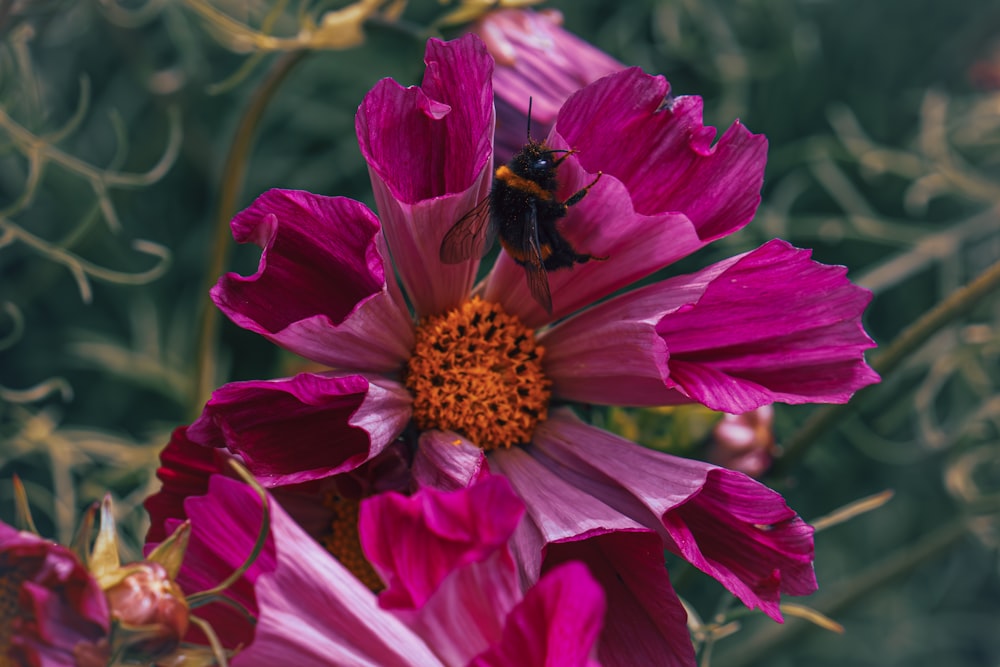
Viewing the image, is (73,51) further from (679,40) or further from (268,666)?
(268,666)

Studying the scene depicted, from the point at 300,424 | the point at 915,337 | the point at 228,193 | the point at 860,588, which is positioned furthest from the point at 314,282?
the point at 860,588

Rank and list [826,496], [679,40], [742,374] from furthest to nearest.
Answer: [826,496]
[679,40]
[742,374]

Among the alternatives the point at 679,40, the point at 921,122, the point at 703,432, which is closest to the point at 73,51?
the point at 679,40

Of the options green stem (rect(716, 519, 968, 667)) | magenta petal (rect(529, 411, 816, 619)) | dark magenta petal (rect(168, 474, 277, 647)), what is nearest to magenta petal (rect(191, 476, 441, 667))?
dark magenta petal (rect(168, 474, 277, 647))

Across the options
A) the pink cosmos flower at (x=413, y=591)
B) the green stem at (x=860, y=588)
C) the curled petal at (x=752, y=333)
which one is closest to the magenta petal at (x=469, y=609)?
the pink cosmos flower at (x=413, y=591)

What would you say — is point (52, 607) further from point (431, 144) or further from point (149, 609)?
point (431, 144)

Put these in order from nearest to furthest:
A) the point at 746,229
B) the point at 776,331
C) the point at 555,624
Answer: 1. the point at 555,624
2. the point at 776,331
3. the point at 746,229

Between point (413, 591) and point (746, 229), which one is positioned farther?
point (746, 229)
